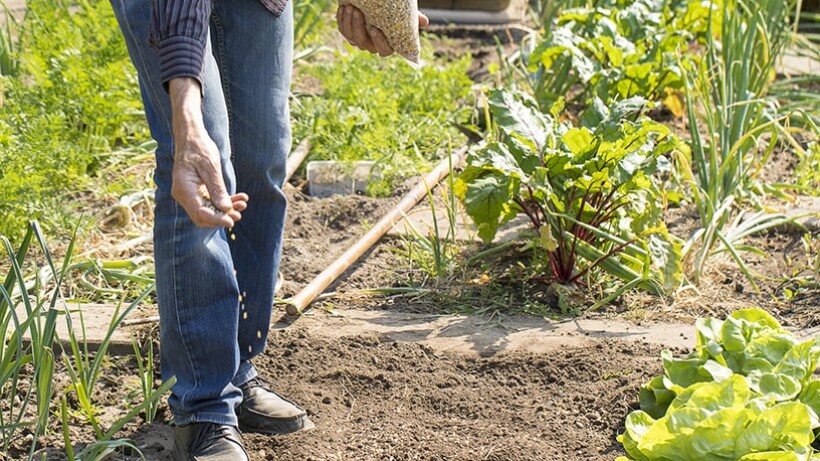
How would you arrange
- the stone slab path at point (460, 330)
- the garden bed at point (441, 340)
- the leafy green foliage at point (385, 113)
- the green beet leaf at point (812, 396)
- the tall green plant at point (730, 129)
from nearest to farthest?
the green beet leaf at point (812, 396) < the garden bed at point (441, 340) < the stone slab path at point (460, 330) < the tall green plant at point (730, 129) < the leafy green foliage at point (385, 113)

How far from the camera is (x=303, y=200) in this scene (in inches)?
165

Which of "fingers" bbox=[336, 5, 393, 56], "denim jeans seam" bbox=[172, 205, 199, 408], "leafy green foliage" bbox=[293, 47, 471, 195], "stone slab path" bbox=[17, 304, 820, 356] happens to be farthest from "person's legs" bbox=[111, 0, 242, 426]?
"leafy green foliage" bbox=[293, 47, 471, 195]

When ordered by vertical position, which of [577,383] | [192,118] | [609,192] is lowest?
[577,383]

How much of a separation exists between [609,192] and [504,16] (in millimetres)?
3698

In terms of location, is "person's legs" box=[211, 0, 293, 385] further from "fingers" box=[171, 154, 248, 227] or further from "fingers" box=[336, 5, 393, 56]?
"fingers" box=[171, 154, 248, 227]

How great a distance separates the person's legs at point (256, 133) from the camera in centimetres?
239

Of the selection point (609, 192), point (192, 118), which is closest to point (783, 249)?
point (609, 192)

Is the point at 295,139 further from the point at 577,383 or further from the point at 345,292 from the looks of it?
the point at 577,383

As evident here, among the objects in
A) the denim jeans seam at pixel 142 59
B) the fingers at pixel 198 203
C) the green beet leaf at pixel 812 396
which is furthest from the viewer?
the green beet leaf at pixel 812 396

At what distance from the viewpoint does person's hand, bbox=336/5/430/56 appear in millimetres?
2498

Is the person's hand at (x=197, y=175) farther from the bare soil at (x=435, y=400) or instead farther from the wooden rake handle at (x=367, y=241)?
the wooden rake handle at (x=367, y=241)

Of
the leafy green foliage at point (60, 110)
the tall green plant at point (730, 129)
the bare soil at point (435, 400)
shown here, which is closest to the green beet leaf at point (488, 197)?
the bare soil at point (435, 400)

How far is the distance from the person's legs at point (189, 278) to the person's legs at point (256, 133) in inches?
6.5

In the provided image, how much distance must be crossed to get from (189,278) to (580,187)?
1.28 metres
